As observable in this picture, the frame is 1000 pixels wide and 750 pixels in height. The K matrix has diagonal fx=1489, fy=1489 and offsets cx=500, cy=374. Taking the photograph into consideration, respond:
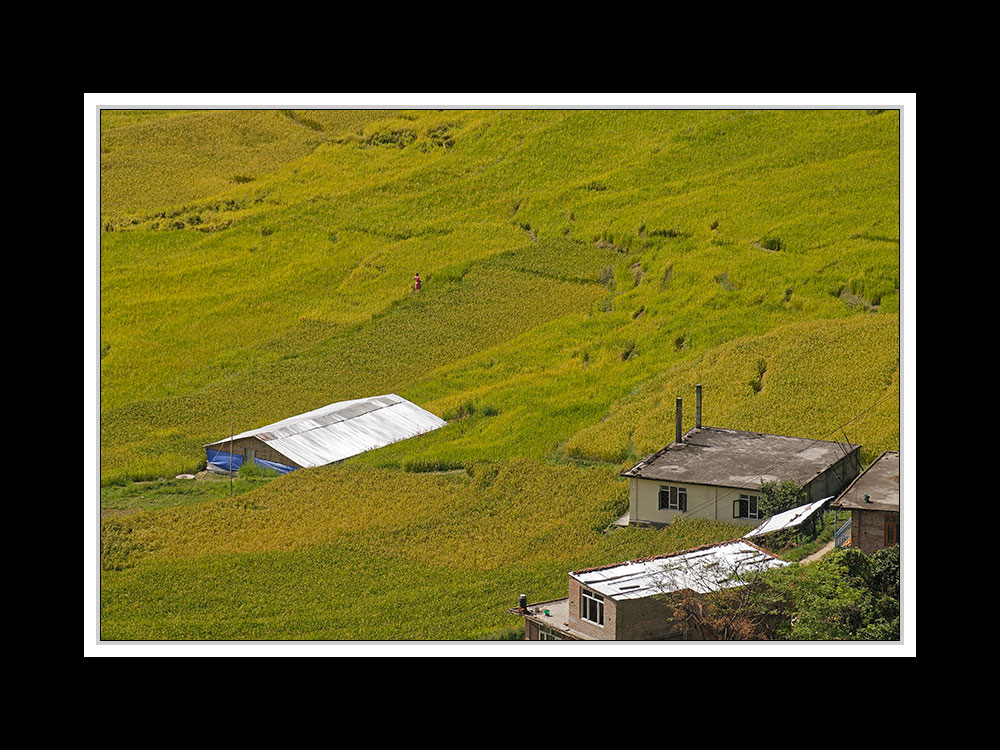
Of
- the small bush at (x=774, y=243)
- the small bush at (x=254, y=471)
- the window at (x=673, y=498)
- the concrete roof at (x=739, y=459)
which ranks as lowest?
the window at (x=673, y=498)

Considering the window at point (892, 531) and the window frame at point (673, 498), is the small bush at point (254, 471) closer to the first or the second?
the window frame at point (673, 498)

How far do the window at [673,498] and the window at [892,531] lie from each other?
2601 millimetres

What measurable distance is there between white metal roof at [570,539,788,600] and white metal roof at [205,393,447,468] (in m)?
A: 4.85

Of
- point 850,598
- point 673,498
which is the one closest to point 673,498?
point 673,498

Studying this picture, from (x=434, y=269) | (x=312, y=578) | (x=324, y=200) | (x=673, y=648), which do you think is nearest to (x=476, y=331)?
(x=434, y=269)

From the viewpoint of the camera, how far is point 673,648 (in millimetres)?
15781

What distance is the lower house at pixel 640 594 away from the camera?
640 inches

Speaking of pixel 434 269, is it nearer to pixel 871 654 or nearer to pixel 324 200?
pixel 324 200

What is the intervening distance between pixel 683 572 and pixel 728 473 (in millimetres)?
2040

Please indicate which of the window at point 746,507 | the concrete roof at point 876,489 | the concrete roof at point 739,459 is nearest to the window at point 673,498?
the concrete roof at point 739,459

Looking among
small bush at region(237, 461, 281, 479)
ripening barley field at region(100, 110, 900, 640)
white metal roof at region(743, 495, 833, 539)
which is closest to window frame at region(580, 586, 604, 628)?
ripening barley field at region(100, 110, 900, 640)

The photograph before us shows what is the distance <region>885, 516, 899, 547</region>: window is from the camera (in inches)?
657

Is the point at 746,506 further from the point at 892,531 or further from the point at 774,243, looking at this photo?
the point at 774,243

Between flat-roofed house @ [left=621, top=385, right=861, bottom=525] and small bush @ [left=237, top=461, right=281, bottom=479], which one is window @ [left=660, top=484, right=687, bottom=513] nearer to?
flat-roofed house @ [left=621, top=385, right=861, bottom=525]
